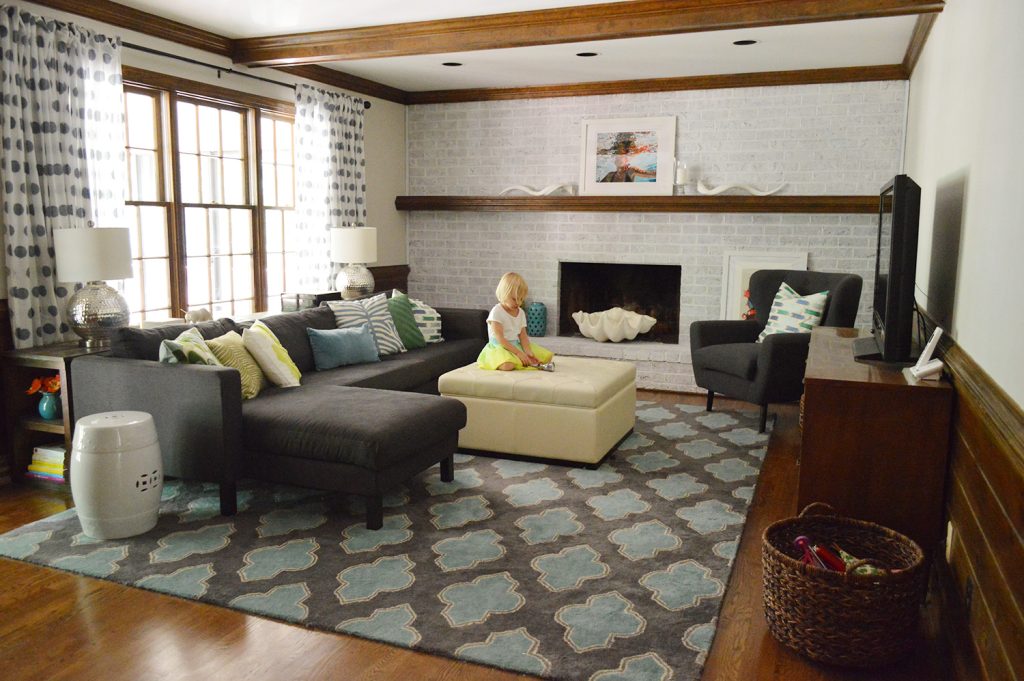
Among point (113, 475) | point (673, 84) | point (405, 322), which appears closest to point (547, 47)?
point (673, 84)

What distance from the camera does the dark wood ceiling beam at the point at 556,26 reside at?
4113mm

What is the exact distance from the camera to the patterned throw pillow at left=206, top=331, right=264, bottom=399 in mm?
3989

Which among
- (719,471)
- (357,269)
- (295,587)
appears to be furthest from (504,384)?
(357,269)

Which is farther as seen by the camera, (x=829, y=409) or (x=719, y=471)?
(x=719, y=471)

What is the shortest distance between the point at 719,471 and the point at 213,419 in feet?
8.44

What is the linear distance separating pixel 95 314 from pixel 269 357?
88 cm

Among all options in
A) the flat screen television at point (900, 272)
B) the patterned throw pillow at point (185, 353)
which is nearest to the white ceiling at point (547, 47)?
the patterned throw pillow at point (185, 353)

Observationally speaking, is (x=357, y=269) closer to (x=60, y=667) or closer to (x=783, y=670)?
(x=60, y=667)

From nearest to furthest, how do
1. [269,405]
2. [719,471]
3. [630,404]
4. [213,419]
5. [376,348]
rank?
[213,419]
[269,405]
[719,471]
[630,404]
[376,348]

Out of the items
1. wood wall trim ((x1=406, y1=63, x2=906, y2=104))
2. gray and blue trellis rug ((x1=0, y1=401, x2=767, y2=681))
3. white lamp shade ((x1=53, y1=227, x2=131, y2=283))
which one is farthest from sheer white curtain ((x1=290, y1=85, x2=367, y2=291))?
gray and blue trellis rug ((x1=0, y1=401, x2=767, y2=681))

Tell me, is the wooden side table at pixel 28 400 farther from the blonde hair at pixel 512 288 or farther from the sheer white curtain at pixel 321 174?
the sheer white curtain at pixel 321 174

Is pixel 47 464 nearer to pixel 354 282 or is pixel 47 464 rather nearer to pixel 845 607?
pixel 354 282

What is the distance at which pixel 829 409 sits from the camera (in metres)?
→ 2.78

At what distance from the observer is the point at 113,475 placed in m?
3.24
